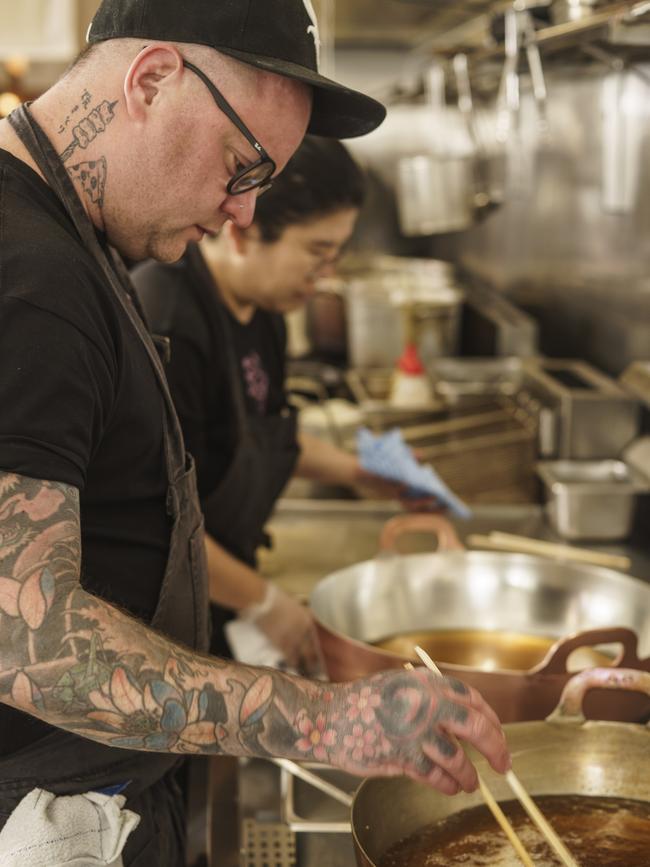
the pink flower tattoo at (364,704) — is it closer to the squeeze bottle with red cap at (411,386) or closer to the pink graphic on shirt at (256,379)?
the pink graphic on shirt at (256,379)

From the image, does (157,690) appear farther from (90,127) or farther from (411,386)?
(411,386)

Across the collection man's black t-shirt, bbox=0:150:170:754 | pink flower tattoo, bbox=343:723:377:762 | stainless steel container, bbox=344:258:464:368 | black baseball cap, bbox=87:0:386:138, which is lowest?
stainless steel container, bbox=344:258:464:368

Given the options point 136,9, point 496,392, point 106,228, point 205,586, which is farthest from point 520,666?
point 496,392

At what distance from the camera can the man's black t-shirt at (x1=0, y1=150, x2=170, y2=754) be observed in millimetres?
1066

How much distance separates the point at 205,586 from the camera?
1.55 metres

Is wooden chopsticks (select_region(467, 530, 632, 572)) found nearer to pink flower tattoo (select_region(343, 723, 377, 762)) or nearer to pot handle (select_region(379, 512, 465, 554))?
pot handle (select_region(379, 512, 465, 554))

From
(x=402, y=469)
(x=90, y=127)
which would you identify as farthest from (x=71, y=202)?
(x=402, y=469)

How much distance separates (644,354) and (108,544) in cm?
230

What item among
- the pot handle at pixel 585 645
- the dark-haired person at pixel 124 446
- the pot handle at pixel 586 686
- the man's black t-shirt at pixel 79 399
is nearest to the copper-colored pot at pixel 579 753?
the pot handle at pixel 586 686

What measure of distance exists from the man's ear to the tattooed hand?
69 centimetres

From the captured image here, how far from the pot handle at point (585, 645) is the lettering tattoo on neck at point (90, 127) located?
0.97 m

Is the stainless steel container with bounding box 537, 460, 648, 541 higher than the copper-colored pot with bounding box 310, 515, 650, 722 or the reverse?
the reverse

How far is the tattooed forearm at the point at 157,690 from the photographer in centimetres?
106

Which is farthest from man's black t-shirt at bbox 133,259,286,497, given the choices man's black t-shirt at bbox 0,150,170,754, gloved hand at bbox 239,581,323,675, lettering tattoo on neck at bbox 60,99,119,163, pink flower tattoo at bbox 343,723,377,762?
pink flower tattoo at bbox 343,723,377,762
